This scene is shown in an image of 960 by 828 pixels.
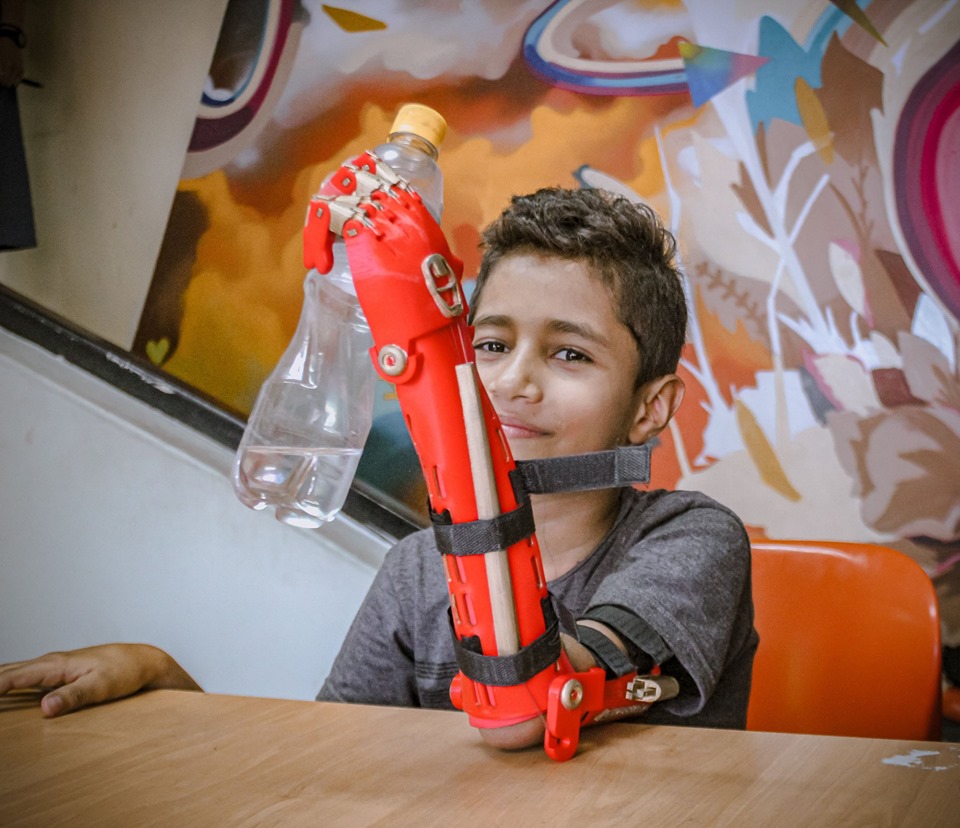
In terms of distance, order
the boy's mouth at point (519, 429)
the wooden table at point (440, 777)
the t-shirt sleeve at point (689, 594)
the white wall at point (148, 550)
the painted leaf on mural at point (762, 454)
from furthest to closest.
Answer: the white wall at point (148, 550) < the painted leaf on mural at point (762, 454) < the boy's mouth at point (519, 429) < the t-shirt sleeve at point (689, 594) < the wooden table at point (440, 777)

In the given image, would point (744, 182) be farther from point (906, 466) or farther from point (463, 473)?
point (463, 473)

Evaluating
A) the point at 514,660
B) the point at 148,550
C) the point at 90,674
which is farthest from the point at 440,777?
the point at 148,550

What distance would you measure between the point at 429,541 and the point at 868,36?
1144 millimetres

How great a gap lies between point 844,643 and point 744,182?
0.89 metres

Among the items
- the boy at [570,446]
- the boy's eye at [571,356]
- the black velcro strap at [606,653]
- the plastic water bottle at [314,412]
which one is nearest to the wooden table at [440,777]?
the black velcro strap at [606,653]

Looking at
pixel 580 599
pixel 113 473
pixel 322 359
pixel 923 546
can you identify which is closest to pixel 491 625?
pixel 580 599

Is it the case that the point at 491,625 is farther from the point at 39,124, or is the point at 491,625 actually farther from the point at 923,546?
the point at 39,124

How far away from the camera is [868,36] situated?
1.53 meters

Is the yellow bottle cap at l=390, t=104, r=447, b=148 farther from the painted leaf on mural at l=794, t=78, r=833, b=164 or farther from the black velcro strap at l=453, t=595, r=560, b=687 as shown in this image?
the painted leaf on mural at l=794, t=78, r=833, b=164

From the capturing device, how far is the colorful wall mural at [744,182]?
1.50m

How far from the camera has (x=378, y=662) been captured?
0.98 meters

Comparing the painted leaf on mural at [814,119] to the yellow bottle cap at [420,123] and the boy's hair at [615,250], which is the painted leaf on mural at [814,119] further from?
the yellow bottle cap at [420,123]

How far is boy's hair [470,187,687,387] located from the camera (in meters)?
0.96

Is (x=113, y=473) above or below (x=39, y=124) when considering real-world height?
below
